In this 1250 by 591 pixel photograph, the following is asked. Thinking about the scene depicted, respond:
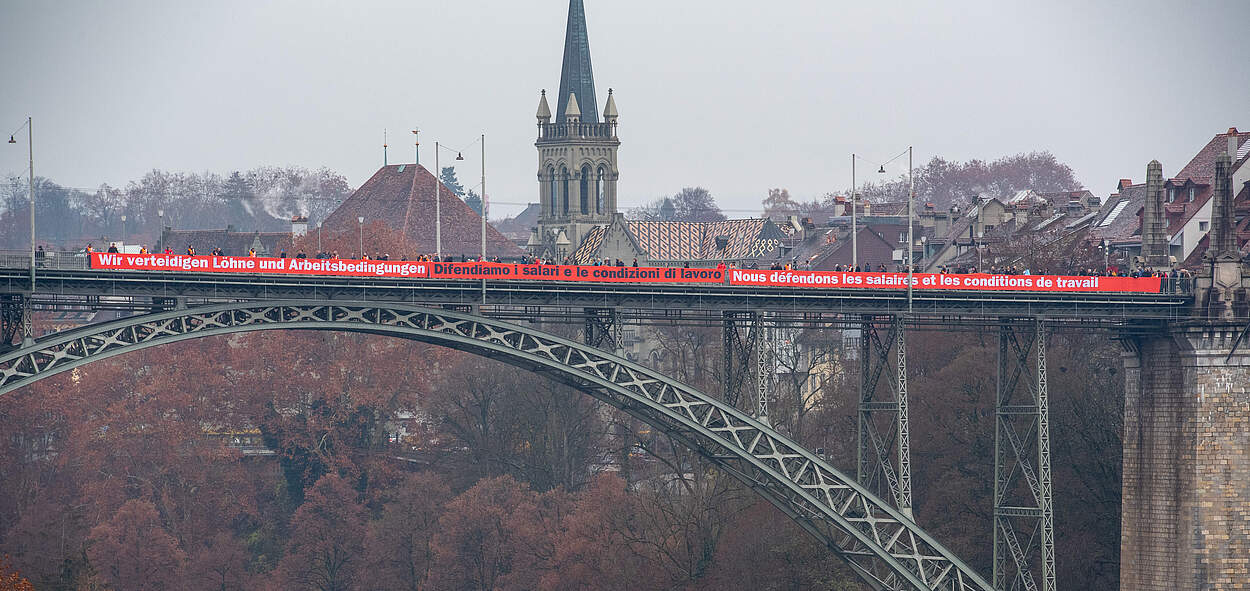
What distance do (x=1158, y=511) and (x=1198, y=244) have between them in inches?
1025

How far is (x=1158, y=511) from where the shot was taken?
224ft

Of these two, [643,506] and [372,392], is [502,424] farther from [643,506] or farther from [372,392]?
[643,506]

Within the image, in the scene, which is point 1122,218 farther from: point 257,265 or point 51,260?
point 51,260

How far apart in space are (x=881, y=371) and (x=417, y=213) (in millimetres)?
97811

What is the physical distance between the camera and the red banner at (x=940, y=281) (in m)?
65.6

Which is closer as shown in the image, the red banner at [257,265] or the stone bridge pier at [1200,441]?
the red banner at [257,265]

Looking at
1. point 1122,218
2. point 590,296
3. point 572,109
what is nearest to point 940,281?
point 590,296

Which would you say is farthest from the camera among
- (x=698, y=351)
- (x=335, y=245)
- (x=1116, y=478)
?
(x=335, y=245)

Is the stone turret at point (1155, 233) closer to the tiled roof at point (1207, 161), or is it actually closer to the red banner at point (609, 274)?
the red banner at point (609, 274)

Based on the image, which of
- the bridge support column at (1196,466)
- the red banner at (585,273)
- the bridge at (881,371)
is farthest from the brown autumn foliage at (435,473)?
the red banner at (585,273)

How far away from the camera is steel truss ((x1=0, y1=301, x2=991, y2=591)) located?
5800cm

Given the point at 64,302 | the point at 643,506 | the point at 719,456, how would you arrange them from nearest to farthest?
the point at 64,302, the point at 719,456, the point at 643,506

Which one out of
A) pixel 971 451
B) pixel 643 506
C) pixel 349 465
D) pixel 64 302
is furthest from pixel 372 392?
pixel 64 302

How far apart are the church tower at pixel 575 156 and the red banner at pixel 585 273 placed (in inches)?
4145
